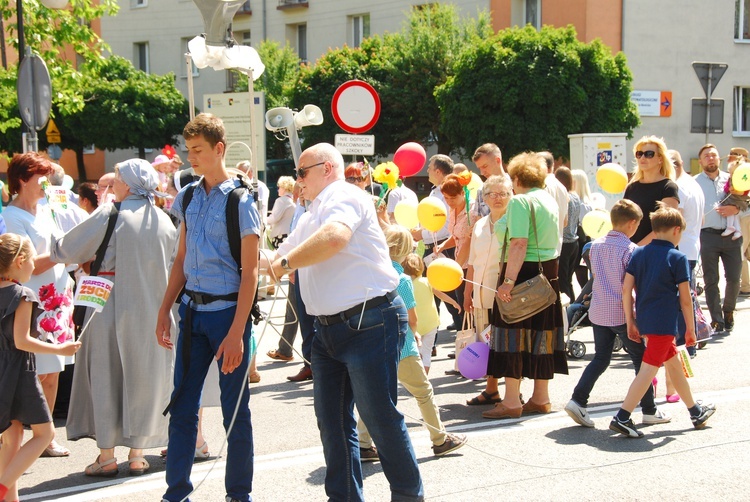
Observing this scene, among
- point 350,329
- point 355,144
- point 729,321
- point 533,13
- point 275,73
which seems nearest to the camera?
point 350,329

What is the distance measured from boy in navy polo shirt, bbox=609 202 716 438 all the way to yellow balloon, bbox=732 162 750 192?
4760mm

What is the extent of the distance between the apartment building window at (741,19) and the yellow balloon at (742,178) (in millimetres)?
25380

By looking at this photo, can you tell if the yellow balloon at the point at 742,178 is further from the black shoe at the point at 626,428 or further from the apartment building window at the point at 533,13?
the apartment building window at the point at 533,13

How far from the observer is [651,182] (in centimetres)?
804

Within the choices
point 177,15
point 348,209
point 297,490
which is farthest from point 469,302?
point 177,15

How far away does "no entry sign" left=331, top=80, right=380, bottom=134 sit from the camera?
38.2ft

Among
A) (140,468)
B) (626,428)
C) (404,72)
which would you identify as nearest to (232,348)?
(140,468)

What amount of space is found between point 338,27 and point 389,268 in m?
36.0

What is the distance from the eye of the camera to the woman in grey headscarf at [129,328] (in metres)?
5.67

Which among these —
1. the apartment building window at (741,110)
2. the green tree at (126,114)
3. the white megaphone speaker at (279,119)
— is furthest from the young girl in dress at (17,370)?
the green tree at (126,114)

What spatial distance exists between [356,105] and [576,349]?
13.8 ft

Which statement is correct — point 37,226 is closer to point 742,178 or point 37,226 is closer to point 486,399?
point 486,399

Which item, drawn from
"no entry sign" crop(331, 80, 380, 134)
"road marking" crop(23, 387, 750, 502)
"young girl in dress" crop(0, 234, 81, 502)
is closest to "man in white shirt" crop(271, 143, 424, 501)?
"road marking" crop(23, 387, 750, 502)

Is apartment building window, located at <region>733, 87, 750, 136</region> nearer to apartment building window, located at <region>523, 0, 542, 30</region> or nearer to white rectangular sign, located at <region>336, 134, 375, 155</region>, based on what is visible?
apartment building window, located at <region>523, 0, 542, 30</region>
